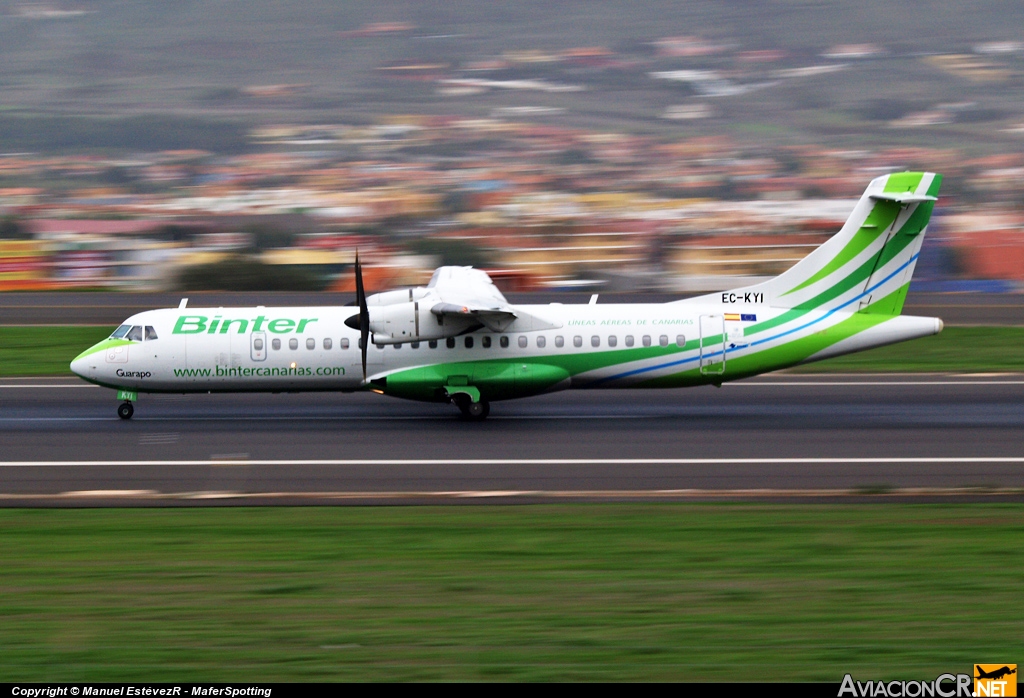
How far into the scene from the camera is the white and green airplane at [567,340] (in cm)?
2327

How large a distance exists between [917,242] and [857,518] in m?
11.1

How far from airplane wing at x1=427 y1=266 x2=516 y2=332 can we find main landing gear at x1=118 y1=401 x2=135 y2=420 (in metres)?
7.51

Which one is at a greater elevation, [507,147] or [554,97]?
[554,97]

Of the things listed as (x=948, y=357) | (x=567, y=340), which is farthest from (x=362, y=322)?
(x=948, y=357)

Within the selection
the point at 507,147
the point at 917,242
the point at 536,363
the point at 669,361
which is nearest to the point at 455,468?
the point at 536,363

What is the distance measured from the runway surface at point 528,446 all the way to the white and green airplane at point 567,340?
0.93 meters

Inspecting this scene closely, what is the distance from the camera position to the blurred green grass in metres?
9.06

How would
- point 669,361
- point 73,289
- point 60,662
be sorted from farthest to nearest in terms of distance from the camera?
point 73,289
point 669,361
point 60,662

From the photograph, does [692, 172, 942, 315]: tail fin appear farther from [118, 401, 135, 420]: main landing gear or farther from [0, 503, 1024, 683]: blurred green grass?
[118, 401, 135, 420]: main landing gear

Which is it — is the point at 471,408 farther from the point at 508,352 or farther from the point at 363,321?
the point at 363,321

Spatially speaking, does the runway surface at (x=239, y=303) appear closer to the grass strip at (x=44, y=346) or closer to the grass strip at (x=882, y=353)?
the grass strip at (x=44, y=346)

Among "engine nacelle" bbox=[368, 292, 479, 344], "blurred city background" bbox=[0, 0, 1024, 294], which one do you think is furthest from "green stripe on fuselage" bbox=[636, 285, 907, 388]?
"blurred city background" bbox=[0, 0, 1024, 294]

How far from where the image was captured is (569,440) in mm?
21203

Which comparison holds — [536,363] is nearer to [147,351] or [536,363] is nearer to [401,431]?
[401,431]
